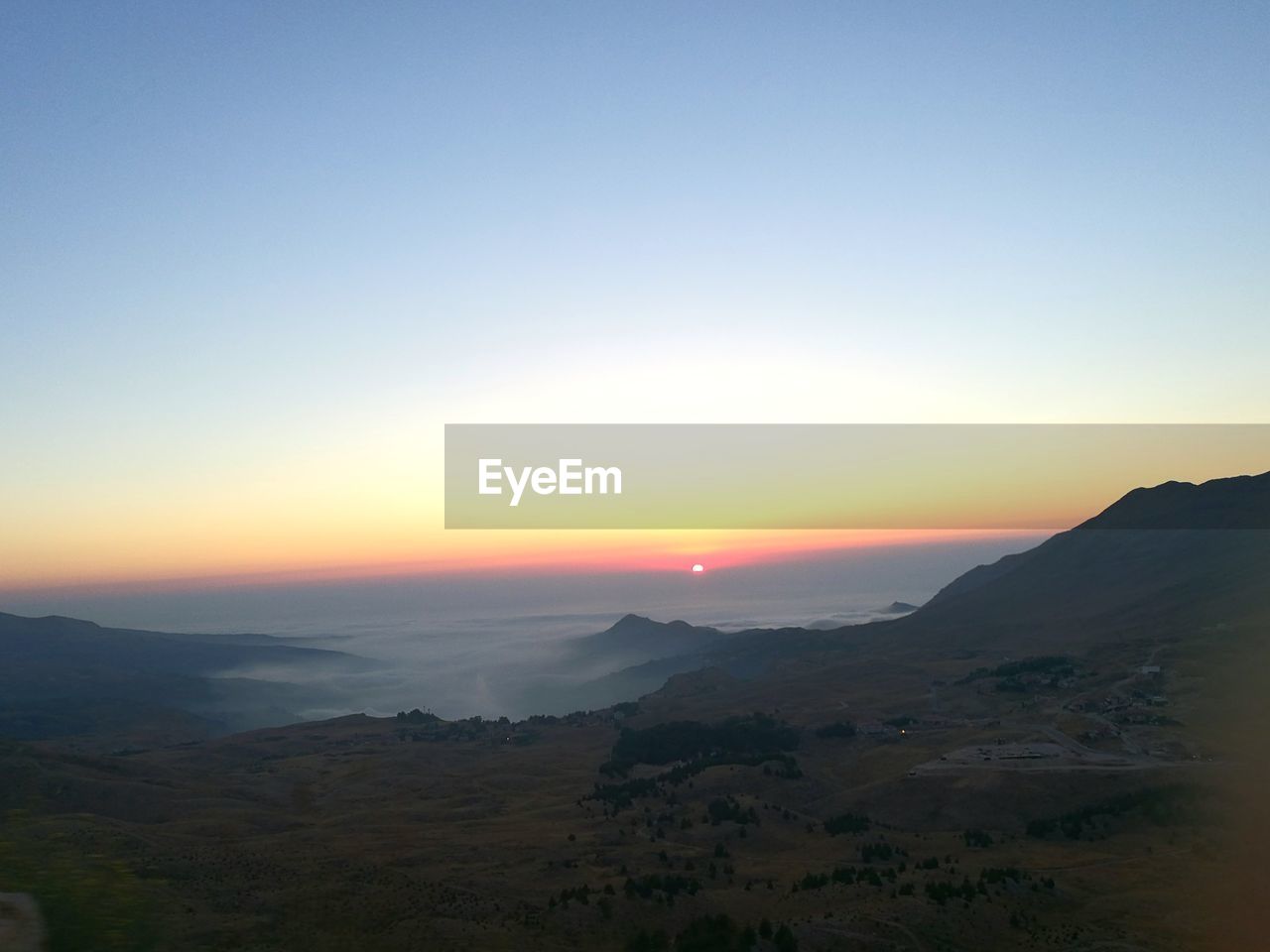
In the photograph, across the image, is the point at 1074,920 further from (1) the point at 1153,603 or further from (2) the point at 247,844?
(1) the point at 1153,603

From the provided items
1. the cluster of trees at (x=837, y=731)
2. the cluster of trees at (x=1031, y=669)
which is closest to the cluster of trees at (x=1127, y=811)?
the cluster of trees at (x=837, y=731)

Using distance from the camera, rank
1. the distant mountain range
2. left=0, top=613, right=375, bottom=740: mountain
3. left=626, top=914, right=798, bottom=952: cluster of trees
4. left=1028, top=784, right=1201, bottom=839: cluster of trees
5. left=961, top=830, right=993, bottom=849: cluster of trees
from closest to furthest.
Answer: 1. left=626, top=914, right=798, bottom=952: cluster of trees
2. left=961, top=830, right=993, bottom=849: cluster of trees
3. left=1028, top=784, right=1201, bottom=839: cluster of trees
4. the distant mountain range
5. left=0, top=613, right=375, bottom=740: mountain

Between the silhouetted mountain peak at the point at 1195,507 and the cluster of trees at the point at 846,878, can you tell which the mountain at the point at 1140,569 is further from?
the cluster of trees at the point at 846,878

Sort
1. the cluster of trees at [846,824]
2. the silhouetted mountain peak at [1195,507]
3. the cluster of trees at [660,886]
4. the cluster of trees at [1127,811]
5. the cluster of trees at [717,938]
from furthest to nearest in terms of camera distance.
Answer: the silhouetted mountain peak at [1195,507] < the cluster of trees at [846,824] < the cluster of trees at [1127,811] < the cluster of trees at [660,886] < the cluster of trees at [717,938]

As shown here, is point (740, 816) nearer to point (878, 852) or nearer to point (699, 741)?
point (878, 852)

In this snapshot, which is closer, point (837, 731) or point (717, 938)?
point (717, 938)

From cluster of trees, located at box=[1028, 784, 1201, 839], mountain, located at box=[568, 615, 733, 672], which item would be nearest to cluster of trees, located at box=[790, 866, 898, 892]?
cluster of trees, located at box=[1028, 784, 1201, 839]

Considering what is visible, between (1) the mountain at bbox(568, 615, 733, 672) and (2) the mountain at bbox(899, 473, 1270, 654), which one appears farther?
(1) the mountain at bbox(568, 615, 733, 672)

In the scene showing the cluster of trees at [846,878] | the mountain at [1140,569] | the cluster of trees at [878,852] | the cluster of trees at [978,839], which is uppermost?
the mountain at [1140,569]

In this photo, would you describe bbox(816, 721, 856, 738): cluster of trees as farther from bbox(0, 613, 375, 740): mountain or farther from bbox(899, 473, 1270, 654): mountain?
bbox(0, 613, 375, 740): mountain

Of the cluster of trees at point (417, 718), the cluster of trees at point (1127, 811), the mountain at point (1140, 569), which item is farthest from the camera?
the mountain at point (1140, 569)

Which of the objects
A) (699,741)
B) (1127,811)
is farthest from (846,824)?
(699,741)

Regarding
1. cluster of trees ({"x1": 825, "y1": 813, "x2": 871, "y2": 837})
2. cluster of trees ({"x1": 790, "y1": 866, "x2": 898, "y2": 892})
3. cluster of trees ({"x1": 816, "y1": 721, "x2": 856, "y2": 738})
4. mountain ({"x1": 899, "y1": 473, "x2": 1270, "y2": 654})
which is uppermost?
mountain ({"x1": 899, "y1": 473, "x2": 1270, "y2": 654})
